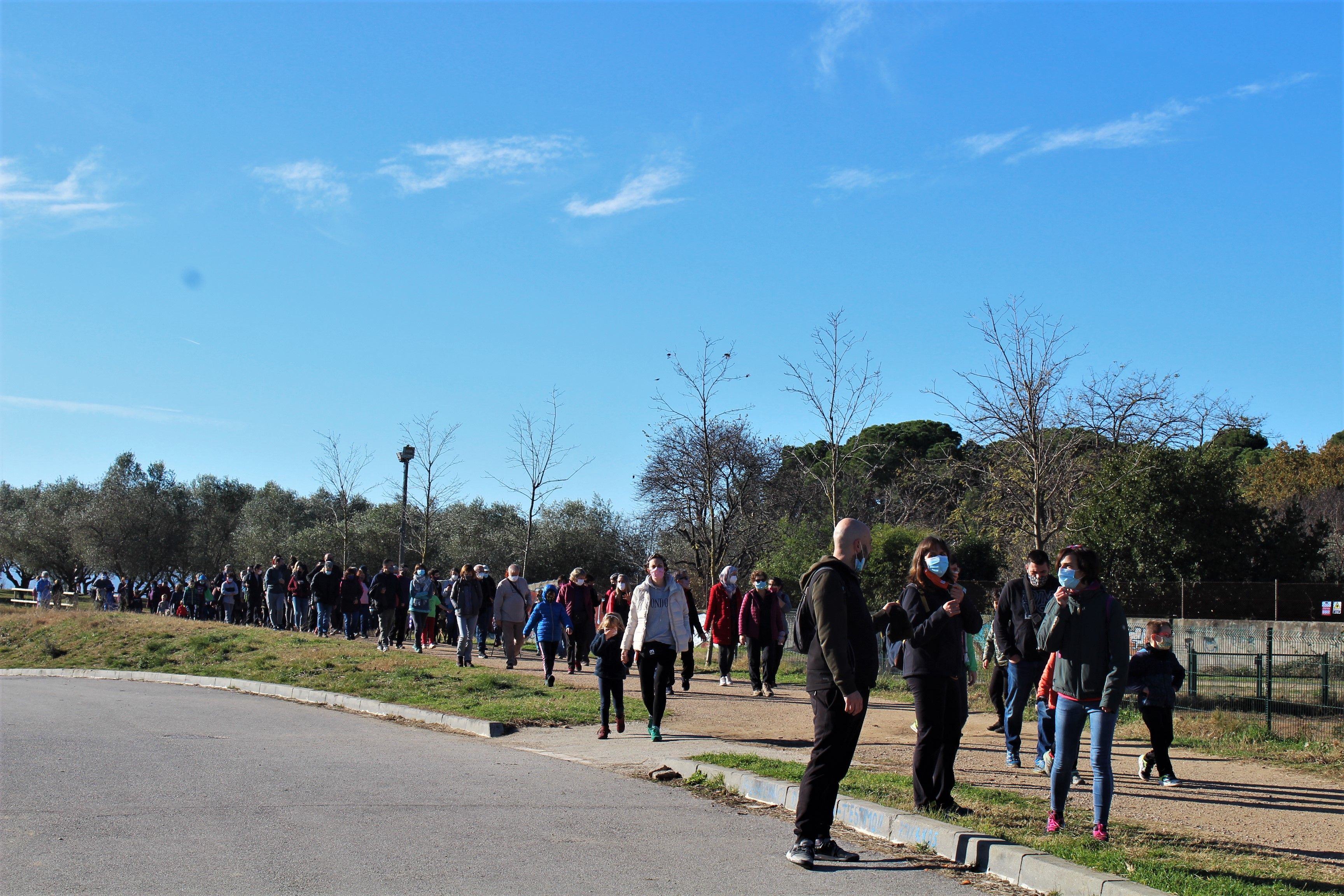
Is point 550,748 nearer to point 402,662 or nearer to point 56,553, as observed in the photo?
point 402,662

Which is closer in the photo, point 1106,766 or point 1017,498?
point 1106,766

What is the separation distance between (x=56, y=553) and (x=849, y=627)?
2479 inches

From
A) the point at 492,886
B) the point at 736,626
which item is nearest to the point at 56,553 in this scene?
the point at 736,626

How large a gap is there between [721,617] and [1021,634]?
741 cm

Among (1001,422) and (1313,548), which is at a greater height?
(1001,422)

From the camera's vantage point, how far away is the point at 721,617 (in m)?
15.7

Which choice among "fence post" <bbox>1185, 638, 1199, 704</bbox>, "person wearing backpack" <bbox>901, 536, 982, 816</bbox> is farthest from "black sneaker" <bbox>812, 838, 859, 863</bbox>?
"fence post" <bbox>1185, 638, 1199, 704</bbox>

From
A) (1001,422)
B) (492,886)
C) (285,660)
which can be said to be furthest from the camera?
(1001,422)

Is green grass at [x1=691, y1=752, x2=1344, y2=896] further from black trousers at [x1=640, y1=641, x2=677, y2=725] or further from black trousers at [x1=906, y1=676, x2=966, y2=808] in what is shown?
black trousers at [x1=640, y1=641, x2=677, y2=725]

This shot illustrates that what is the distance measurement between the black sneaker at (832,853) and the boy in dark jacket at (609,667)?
178 inches

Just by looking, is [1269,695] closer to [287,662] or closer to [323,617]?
[287,662]

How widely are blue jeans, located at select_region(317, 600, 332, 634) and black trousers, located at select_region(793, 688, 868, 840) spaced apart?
1935 cm

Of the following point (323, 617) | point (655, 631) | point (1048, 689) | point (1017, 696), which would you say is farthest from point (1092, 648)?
point (323, 617)

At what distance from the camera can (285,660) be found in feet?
58.1
